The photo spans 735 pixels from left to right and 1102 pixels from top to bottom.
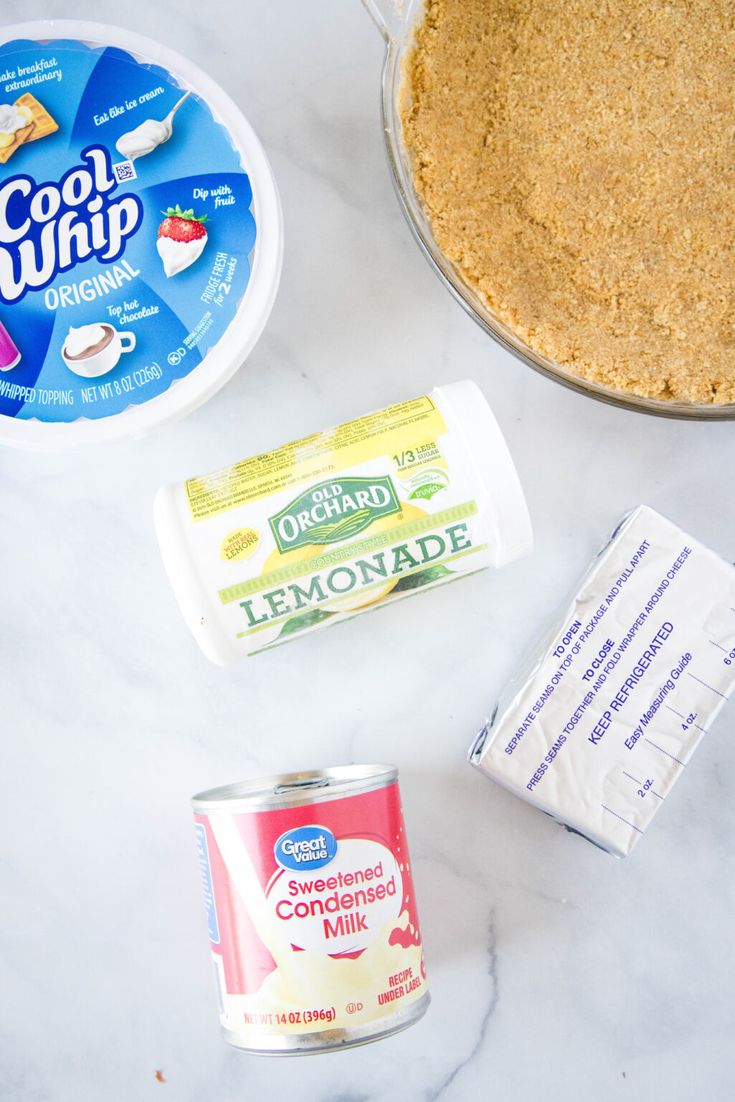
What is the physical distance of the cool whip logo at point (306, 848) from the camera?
0.62m

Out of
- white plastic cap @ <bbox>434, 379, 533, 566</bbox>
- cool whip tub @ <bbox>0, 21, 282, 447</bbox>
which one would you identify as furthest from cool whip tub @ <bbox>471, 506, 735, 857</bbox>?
cool whip tub @ <bbox>0, 21, 282, 447</bbox>

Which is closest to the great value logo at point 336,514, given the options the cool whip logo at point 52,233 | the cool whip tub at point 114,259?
the cool whip tub at point 114,259

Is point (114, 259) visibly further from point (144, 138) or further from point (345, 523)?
point (345, 523)

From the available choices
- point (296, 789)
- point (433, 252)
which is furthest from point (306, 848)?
point (433, 252)

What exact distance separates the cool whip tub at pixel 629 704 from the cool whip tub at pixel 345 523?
113 mm

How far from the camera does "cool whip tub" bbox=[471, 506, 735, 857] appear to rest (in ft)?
2.32

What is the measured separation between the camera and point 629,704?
2.33 feet

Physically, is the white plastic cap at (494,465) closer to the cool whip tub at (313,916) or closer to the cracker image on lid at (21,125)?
the cool whip tub at (313,916)

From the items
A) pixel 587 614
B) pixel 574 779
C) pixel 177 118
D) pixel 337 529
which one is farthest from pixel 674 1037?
pixel 177 118

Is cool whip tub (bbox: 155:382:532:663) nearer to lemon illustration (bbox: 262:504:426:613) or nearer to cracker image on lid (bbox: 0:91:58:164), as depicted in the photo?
lemon illustration (bbox: 262:504:426:613)

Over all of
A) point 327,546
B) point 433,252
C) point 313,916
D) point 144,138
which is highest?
point 144,138

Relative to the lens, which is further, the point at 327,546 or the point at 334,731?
the point at 334,731

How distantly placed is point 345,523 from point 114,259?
27cm

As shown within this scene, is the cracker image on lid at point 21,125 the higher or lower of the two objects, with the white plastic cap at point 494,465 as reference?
higher
